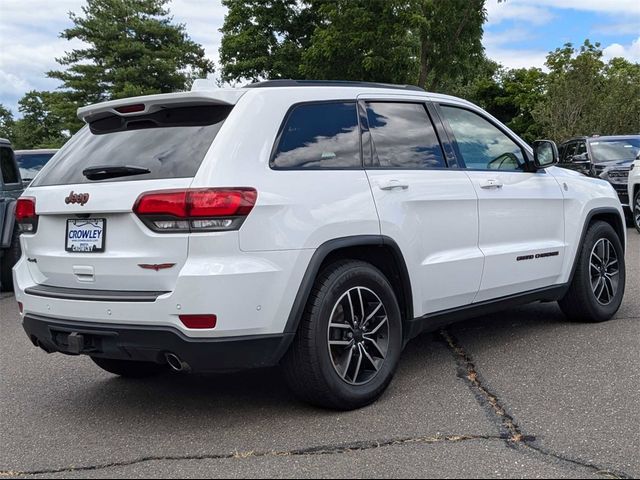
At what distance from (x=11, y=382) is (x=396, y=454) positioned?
117 inches

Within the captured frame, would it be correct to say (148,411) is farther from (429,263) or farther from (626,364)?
(626,364)

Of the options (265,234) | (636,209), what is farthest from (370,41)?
(265,234)

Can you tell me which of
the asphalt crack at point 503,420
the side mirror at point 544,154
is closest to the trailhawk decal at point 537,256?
the side mirror at point 544,154

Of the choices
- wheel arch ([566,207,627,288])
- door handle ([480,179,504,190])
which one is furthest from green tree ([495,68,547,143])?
door handle ([480,179,504,190])

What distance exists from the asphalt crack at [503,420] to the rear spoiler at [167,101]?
216 cm

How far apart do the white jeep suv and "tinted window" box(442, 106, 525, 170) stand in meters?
0.03

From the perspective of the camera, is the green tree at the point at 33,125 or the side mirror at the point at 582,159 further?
the green tree at the point at 33,125

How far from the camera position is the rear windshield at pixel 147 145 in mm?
3738

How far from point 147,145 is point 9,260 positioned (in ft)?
20.1

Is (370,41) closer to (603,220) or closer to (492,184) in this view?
(603,220)

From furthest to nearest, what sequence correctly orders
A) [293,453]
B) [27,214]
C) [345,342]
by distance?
[27,214]
[345,342]
[293,453]

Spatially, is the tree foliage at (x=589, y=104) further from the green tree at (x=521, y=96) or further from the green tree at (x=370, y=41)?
the green tree at (x=521, y=96)

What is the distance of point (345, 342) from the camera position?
13.2 ft

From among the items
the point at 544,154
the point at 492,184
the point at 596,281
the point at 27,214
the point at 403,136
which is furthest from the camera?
the point at 596,281
